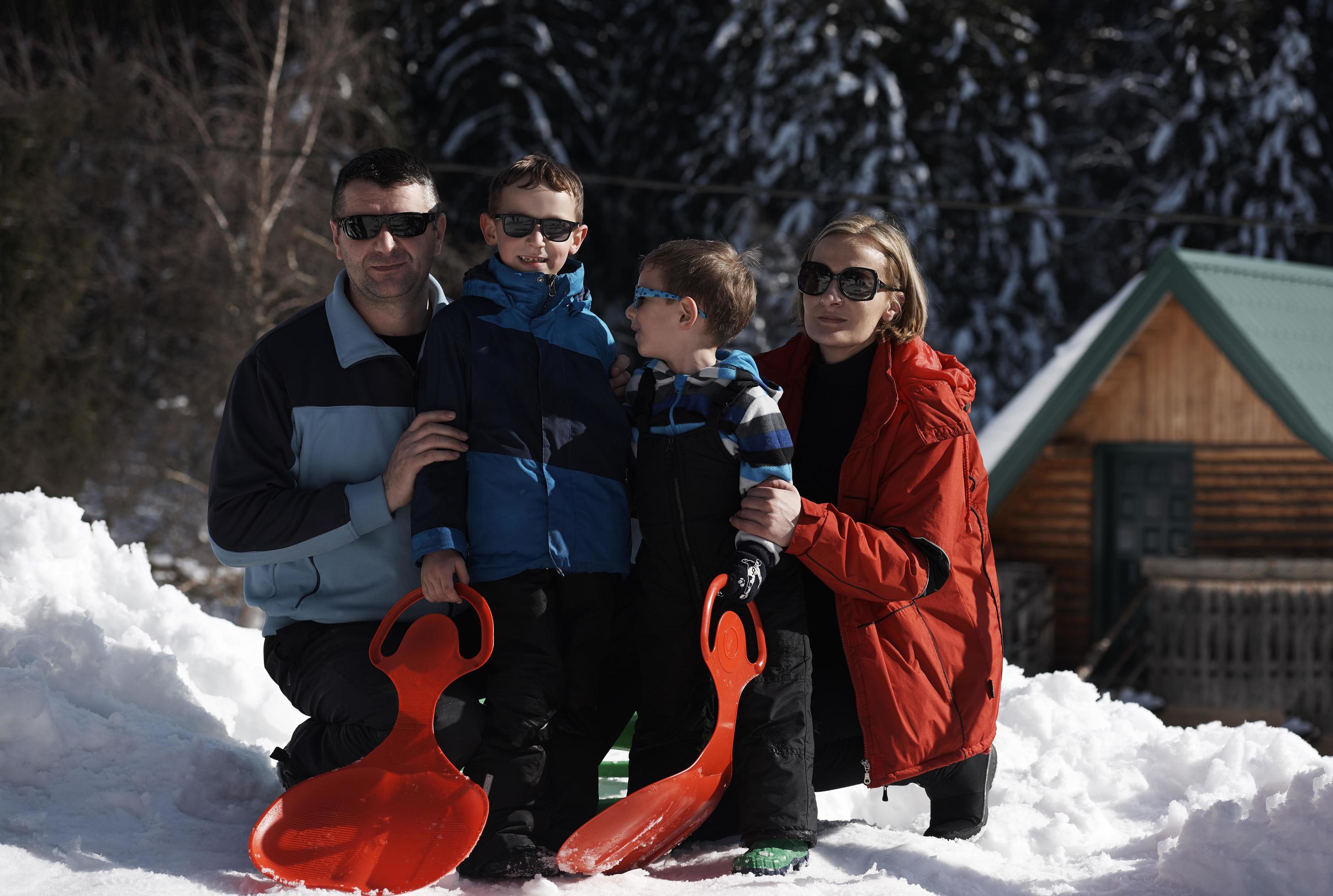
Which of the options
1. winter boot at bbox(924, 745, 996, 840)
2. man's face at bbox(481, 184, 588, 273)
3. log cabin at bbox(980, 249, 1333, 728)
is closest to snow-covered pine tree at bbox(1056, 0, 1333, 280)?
log cabin at bbox(980, 249, 1333, 728)

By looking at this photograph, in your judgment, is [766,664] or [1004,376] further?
[1004,376]

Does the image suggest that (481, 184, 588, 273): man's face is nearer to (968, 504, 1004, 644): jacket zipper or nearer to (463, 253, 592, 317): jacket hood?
(463, 253, 592, 317): jacket hood

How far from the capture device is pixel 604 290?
74.2 ft

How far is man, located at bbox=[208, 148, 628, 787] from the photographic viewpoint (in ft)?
10.2

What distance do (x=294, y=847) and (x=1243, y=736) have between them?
9.95ft

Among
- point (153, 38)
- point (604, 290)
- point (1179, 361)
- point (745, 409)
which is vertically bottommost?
point (745, 409)

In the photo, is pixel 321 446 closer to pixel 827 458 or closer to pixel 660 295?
pixel 660 295

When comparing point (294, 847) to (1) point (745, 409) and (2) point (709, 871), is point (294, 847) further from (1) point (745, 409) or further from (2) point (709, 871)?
(1) point (745, 409)

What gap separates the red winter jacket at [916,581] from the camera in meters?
3.21

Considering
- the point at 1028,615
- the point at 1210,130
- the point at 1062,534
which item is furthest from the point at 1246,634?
the point at 1210,130

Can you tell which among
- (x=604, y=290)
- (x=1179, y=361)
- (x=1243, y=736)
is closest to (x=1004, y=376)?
(x=604, y=290)

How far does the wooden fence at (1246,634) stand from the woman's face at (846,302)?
807 cm

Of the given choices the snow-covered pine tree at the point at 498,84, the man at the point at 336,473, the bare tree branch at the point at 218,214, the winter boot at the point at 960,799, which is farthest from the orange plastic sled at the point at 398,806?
the snow-covered pine tree at the point at 498,84

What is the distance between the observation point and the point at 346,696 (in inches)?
122
